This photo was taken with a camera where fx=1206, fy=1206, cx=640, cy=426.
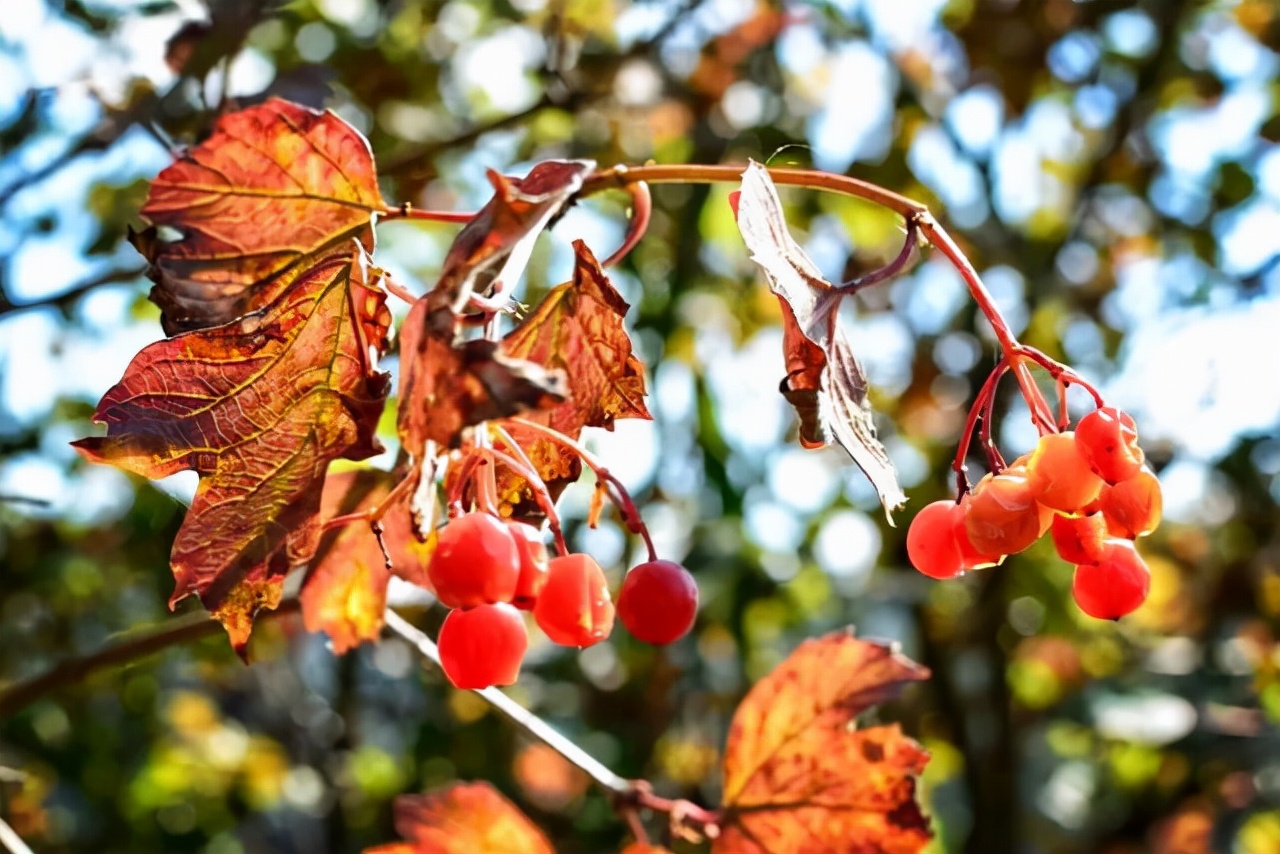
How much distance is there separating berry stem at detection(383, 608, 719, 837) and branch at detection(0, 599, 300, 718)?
0.36 ft

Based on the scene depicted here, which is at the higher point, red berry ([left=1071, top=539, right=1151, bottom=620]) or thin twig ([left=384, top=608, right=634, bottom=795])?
red berry ([left=1071, top=539, right=1151, bottom=620])

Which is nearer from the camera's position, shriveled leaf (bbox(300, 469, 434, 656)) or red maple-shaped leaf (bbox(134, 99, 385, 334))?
red maple-shaped leaf (bbox(134, 99, 385, 334))

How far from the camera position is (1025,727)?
2.61m

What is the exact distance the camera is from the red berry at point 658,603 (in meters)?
0.68

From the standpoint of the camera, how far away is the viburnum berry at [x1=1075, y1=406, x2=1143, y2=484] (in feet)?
2.05

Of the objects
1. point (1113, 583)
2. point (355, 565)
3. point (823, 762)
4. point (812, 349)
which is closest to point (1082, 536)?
point (1113, 583)

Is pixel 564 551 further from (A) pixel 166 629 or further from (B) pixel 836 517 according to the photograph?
(B) pixel 836 517

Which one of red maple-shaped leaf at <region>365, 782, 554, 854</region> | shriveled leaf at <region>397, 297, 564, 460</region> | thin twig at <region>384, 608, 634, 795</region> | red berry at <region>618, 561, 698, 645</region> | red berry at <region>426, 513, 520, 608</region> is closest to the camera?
shriveled leaf at <region>397, 297, 564, 460</region>

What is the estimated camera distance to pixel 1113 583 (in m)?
0.70

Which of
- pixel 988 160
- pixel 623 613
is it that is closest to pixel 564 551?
pixel 623 613

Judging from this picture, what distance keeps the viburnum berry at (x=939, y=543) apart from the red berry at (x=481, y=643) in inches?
9.4

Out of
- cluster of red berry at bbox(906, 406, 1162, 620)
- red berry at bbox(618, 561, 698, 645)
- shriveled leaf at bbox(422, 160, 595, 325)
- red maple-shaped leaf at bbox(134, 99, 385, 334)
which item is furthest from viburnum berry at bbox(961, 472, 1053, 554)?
red maple-shaped leaf at bbox(134, 99, 385, 334)

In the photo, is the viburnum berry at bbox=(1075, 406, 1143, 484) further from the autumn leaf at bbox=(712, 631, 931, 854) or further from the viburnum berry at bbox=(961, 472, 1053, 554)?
the autumn leaf at bbox=(712, 631, 931, 854)

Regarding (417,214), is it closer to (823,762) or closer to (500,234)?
(500,234)
